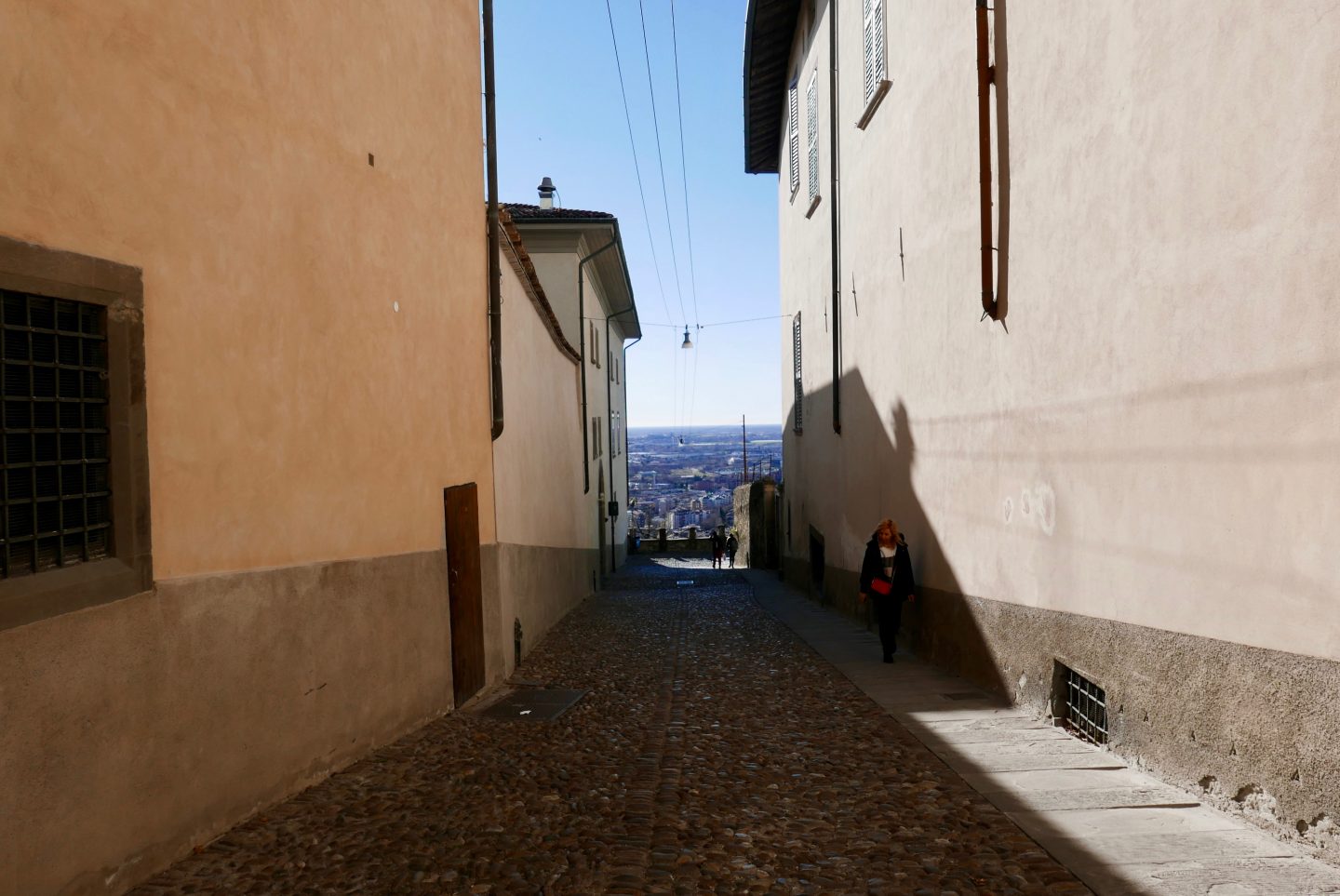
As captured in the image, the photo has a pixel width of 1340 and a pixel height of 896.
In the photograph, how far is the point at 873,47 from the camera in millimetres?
12227

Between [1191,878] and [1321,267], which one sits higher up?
[1321,267]

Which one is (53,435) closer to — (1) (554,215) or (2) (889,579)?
(2) (889,579)

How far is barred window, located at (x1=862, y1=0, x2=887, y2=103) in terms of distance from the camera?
11703 mm

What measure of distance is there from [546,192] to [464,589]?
69.0 ft

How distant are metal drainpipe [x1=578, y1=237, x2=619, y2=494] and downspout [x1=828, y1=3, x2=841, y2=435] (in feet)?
25.0

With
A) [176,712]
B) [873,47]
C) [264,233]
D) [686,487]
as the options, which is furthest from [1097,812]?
[686,487]

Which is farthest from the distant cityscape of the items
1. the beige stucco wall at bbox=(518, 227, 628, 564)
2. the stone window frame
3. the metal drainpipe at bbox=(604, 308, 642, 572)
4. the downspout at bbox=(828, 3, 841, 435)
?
the stone window frame

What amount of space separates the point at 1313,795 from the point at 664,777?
3.18 m

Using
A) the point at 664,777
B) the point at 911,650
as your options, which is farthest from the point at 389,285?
the point at 911,650

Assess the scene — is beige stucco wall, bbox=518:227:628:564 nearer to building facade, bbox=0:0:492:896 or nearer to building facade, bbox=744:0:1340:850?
building facade, bbox=744:0:1340:850

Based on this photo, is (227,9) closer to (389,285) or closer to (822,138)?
(389,285)

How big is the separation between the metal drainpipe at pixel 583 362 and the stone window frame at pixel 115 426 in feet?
56.9

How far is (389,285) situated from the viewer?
23.2 feet

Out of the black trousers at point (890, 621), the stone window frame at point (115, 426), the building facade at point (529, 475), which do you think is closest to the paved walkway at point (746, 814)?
the stone window frame at point (115, 426)
